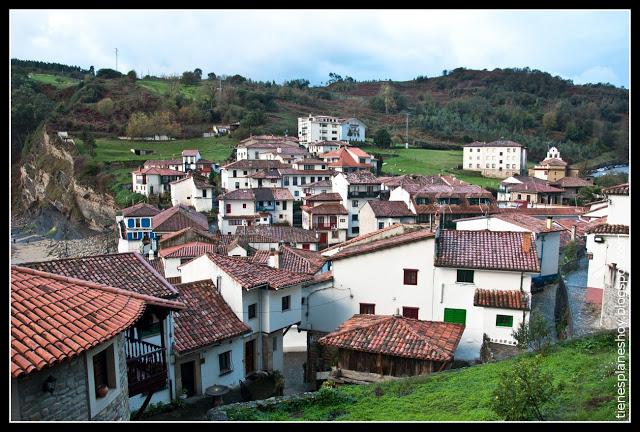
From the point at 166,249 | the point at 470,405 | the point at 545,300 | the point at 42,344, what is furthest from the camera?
the point at 166,249

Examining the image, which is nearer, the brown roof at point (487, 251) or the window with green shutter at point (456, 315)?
the brown roof at point (487, 251)

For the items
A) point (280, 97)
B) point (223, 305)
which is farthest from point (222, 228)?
point (280, 97)

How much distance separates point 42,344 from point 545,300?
58.1 feet

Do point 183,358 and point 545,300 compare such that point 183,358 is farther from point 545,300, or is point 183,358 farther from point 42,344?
point 545,300

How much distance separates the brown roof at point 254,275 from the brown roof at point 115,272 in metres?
3.26

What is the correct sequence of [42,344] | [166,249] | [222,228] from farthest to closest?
[222,228]
[166,249]
[42,344]

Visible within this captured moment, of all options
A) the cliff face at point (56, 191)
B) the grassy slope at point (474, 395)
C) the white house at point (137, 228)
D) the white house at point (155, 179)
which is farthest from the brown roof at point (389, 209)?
the grassy slope at point (474, 395)

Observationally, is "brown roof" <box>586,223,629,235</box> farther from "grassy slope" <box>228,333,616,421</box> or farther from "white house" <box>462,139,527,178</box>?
"white house" <box>462,139,527,178</box>

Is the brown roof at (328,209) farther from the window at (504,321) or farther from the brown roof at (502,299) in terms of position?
the window at (504,321)

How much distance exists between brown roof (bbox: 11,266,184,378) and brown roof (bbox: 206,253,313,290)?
7.21 meters

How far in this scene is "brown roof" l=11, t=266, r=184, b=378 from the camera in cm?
578

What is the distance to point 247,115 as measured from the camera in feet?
290

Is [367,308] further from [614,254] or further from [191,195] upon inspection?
[191,195]

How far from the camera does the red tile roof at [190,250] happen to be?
2881 cm
